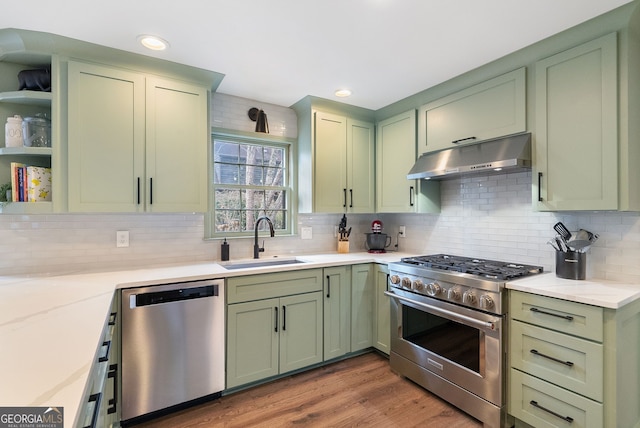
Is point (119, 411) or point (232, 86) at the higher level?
point (232, 86)

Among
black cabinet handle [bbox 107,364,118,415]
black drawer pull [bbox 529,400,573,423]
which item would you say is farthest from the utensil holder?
black cabinet handle [bbox 107,364,118,415]

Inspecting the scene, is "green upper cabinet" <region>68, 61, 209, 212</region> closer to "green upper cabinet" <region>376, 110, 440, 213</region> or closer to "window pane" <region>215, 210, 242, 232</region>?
"window pane" <region>215, 210, 242, 232</region>

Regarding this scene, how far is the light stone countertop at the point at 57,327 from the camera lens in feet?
2.40

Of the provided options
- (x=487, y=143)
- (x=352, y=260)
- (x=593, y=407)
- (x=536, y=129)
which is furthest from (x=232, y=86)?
(x=593, y=407)

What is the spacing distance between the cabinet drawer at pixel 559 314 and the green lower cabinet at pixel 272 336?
A: 1430 millimetres

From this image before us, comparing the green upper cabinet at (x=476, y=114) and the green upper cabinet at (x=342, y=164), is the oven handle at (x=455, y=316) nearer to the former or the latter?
the green upper cabinet at (x=342, y=164)

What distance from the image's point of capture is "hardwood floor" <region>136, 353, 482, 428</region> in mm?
2027

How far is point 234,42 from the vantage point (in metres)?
2.03

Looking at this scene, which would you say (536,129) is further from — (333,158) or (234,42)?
(234,42)

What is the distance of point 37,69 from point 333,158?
230 centimetres

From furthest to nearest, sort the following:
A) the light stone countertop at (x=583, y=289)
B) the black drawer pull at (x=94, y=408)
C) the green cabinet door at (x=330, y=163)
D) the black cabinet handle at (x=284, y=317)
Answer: the green cabinet door at (x=330, y=163) → the black cabinet handle at (x=284, y=317) → the light stone countertop at (x=583, y=289) → the black drawer pull at (x=94, y=408)

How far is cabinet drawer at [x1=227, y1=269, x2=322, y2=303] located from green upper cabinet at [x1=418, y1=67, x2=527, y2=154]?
1524mm

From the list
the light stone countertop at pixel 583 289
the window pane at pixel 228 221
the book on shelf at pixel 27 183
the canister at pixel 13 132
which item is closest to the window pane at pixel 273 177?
the window pane at pixel 228 221

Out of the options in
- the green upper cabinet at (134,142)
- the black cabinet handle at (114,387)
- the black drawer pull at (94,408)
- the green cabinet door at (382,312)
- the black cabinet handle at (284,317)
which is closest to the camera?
the black drawer pull at (94,408)
